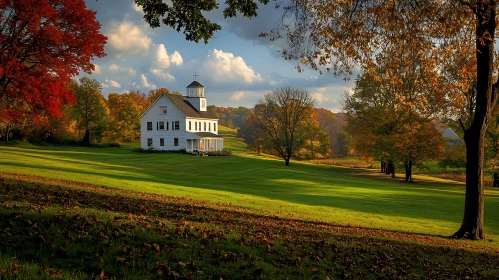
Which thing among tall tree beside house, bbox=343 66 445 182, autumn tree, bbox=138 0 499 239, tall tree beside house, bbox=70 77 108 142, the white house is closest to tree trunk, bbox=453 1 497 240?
autumn tree, bbox=138 0 499 239

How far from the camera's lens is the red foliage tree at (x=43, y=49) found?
19688 mm

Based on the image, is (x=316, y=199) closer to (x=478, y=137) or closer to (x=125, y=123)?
(x=478, y=137)

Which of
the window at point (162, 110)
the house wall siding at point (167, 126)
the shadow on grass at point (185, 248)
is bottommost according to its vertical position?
the shadow on grass at point (185, 248)

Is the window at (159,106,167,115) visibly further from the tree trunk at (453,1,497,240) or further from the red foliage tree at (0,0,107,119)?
the tree trunk at (453,1,497,240)

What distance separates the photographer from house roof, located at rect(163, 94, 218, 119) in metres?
68.3

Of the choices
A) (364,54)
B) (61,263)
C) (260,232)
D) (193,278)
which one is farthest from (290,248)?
(364,54)

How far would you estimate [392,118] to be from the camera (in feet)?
149

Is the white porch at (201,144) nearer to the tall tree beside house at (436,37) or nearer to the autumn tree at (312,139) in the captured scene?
the autumn tree at (312,139)

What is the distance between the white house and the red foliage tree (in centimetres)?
4559

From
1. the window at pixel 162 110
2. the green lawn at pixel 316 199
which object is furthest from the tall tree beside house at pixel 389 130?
the window at pixel 162 110

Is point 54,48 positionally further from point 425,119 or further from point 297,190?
point 425,119

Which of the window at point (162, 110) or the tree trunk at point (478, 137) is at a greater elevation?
the window at point (162, 110)

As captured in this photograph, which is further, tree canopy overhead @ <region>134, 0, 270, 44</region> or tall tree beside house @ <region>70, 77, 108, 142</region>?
tall tree beside house @ <region>70, 77, 108, 142</region>

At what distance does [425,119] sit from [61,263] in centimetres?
4373
